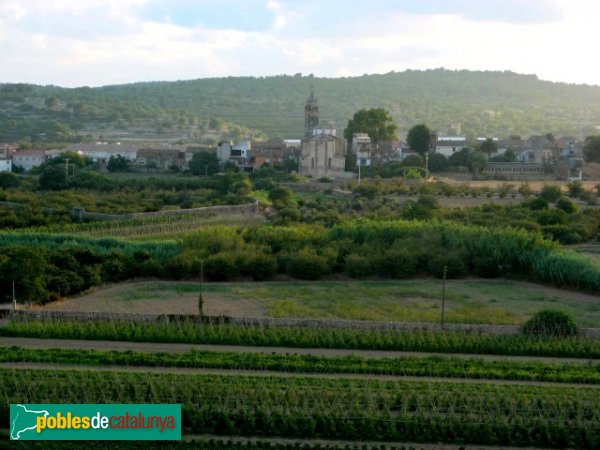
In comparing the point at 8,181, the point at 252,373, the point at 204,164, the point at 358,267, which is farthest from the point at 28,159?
the point at 252,373

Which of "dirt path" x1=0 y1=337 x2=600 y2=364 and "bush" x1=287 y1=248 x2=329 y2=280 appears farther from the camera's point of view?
"bush" x1=287 y1=248 x2=329 y2=280

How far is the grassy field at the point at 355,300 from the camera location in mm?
21328

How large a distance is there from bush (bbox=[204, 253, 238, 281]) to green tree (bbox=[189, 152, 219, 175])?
33.4 metres

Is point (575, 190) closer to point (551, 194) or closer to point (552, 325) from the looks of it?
point (551, 194)

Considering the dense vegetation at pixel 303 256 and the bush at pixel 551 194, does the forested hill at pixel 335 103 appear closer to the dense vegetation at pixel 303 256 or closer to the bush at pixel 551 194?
the bush at pixel 551 194

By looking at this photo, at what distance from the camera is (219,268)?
2575 cm

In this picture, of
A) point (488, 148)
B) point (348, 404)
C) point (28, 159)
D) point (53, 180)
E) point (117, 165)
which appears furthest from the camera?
point (488, 148)

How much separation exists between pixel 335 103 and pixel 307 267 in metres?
131

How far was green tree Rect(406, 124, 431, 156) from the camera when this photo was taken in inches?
2509

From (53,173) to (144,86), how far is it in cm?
12954

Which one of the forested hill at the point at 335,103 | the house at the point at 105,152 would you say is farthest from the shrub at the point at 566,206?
the forested hill at the point at 335,103

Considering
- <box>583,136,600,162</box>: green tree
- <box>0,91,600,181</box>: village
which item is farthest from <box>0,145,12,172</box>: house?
<box>583,136,600,162</box>: green tree

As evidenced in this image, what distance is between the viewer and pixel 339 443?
41.8ft

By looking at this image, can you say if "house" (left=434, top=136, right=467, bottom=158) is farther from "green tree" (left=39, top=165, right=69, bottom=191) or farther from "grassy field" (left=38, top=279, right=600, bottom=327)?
"grassy field" (left=38, top=279, right=600, bottom=327)
